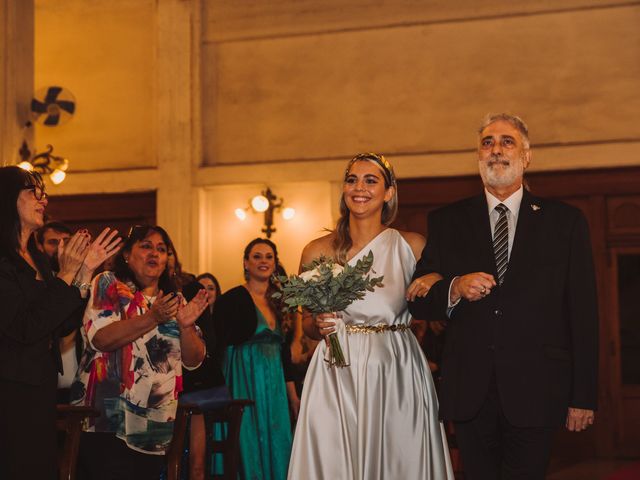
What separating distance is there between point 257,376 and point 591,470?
407 centimetres

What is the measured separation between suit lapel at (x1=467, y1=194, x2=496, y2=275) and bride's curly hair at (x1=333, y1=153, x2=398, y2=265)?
0.64 meters

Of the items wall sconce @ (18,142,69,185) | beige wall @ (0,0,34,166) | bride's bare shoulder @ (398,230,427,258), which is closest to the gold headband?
bride's bare shoulder @ (398,230,427,258)

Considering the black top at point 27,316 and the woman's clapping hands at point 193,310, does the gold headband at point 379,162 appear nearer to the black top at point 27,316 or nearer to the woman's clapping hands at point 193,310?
the woman's clapping hands at point 193,310

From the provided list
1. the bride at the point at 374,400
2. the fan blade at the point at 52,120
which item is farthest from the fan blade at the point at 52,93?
the bride at the point at 374,400

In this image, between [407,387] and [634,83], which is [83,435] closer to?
[407,387]

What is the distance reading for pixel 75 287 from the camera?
429 centimetres

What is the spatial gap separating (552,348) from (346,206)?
1385mm

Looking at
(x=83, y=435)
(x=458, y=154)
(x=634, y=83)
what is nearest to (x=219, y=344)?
(x=83, y=435)

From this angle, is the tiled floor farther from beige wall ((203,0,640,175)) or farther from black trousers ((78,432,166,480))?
black trousers ((78,432,166,480))

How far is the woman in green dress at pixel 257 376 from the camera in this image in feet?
24.7

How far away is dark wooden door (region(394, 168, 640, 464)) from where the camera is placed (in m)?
11.0

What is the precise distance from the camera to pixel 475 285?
3.78m

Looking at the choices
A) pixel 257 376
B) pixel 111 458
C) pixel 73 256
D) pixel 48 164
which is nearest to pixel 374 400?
pixel 73 256

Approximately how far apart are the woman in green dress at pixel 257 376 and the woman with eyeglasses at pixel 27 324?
10.6 feet
